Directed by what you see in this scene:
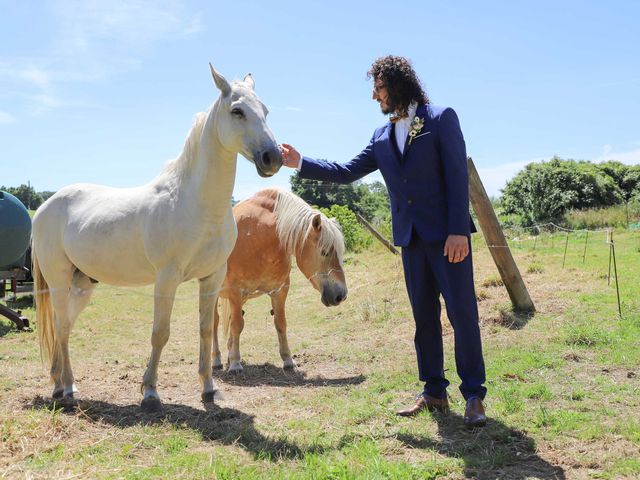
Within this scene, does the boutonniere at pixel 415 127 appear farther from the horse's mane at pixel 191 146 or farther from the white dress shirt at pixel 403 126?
the horse's mane at pixel 191 146

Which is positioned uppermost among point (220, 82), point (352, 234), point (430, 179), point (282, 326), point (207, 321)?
point (220, 82)

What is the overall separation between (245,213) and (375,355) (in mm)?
2120

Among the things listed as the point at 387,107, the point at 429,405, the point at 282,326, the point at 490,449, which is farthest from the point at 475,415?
the point at 282,326

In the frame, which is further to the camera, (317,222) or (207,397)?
(317,222)

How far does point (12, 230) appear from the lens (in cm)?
989

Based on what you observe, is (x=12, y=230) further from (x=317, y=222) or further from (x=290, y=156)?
(x=290, y=156)

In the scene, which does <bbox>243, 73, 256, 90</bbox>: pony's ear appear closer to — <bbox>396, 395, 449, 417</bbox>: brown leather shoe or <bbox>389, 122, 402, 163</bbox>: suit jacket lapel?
<bbox>389, 122, 402, 163</bbox>: suit jacket lapel

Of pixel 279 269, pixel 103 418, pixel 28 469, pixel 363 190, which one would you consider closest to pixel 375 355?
pixel 279 269

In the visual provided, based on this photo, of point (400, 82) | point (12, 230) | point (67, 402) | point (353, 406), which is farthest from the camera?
point (12, 230)

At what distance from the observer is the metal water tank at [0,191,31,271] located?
9812 millimetres

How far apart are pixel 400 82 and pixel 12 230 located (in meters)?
8.78

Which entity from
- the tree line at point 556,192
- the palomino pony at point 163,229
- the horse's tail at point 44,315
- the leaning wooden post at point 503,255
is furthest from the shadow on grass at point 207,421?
the tree line at point 556,192

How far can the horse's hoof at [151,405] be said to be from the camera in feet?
13.4

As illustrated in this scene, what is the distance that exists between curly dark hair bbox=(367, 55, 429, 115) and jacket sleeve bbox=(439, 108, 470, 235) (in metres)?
0.28
